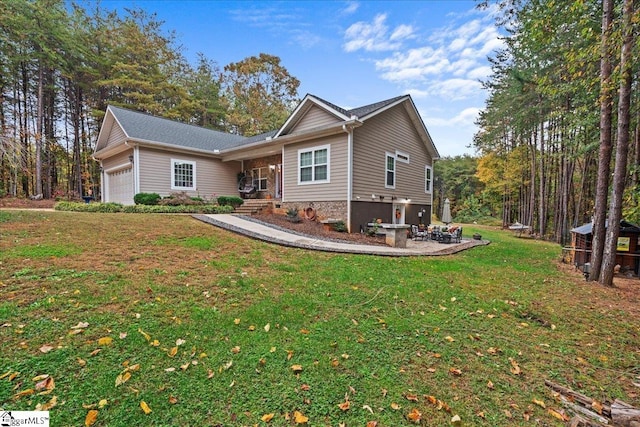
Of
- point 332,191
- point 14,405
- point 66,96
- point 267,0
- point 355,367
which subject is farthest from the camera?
point 66,96

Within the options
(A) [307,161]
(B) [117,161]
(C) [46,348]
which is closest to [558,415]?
(C) [46,348]

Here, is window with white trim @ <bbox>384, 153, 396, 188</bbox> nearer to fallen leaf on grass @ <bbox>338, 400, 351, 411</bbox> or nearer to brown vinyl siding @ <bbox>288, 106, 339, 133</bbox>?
brown vinyl siding @ <bbox>288, 106, 339, 133</bbox>

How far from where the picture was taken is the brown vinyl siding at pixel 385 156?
35.4 ft

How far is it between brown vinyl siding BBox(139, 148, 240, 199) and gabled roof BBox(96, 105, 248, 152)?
2.09ft

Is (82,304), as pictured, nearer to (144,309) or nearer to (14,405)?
(144,309)

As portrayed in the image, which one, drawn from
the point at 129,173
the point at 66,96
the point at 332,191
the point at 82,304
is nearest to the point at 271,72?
the point at 66,96

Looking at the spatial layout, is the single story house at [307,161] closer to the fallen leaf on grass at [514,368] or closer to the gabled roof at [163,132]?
the gabled roof at [163,132]

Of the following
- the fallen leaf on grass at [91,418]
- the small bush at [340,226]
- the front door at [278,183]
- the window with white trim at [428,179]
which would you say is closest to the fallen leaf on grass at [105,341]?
the fallen leaf on grass at [91,418]

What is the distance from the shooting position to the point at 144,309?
3.35m

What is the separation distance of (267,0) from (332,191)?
10.8 meters

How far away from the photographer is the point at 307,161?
38.5 feet

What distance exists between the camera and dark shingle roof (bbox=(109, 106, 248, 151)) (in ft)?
44.7

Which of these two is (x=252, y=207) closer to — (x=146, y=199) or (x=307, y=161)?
(x=307, y=161)

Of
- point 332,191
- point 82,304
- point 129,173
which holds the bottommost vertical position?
point 82,304
